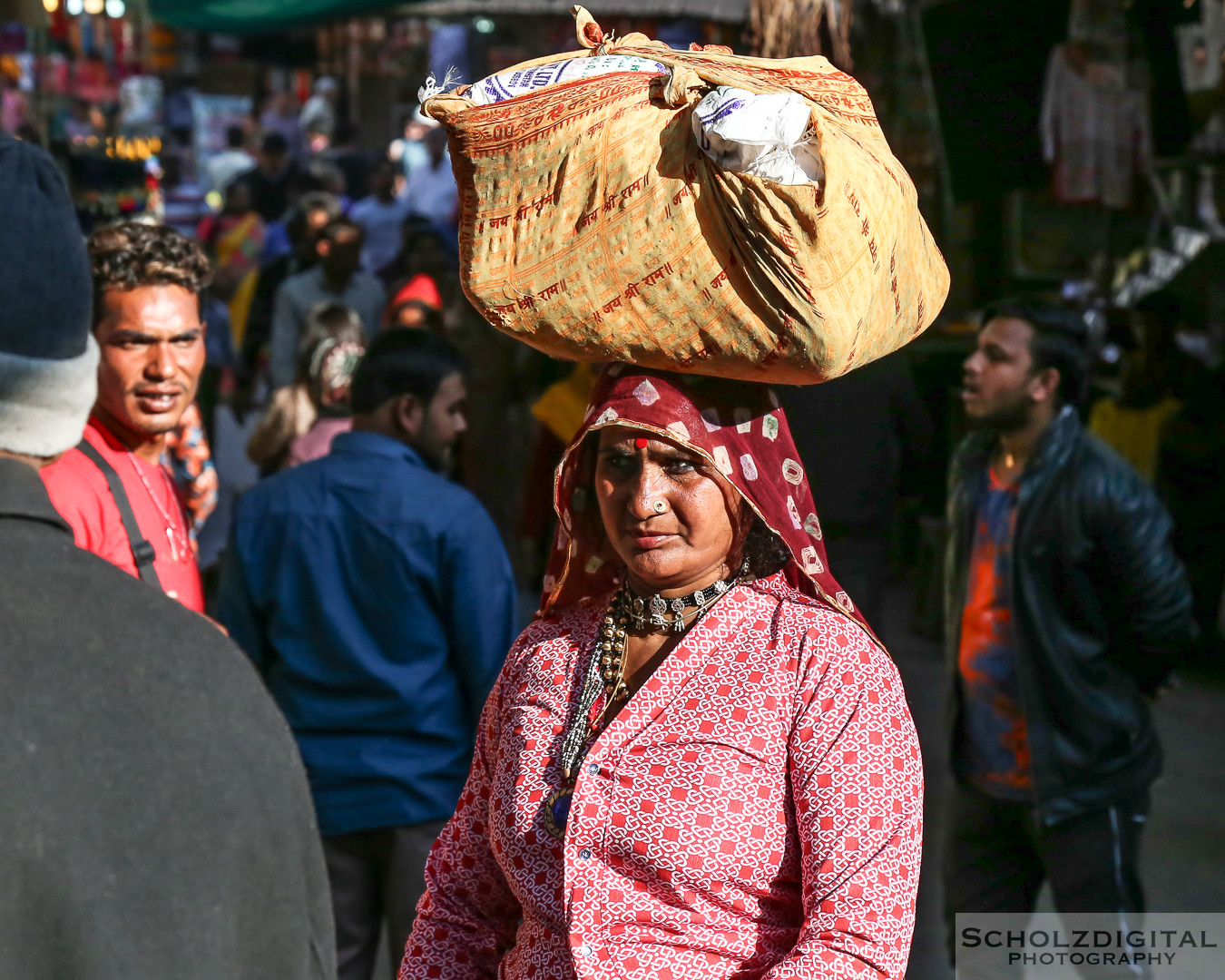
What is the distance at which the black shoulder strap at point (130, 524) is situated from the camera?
109 inches

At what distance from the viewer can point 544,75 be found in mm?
1937

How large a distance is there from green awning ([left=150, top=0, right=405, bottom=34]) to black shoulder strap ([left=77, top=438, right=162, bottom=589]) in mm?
4269

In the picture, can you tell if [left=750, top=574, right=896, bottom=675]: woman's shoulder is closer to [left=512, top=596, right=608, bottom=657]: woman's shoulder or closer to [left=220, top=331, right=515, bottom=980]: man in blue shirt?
[left=512, top=596, right=608, bottom=657]: woman's shoulder

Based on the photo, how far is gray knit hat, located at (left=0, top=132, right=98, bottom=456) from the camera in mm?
1170

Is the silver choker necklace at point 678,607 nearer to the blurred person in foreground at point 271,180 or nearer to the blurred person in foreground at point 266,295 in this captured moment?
the blurred person in foreground at point 266,295

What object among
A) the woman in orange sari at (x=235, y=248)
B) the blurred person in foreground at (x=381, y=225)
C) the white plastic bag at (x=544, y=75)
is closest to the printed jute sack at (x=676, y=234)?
the white plastic bag at (x=544, y=75)

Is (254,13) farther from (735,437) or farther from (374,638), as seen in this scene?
(735,437)

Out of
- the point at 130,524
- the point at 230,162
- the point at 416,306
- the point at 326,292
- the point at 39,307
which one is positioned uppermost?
the point at 39,307

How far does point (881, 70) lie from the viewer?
18.3ft

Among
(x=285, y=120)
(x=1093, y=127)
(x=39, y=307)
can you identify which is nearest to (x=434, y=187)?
(x=285, y=120)

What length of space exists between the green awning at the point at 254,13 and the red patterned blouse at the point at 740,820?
5408 millimetres

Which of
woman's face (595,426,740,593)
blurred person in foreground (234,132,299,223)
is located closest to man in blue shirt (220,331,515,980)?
woman's face (595,426,740,593)

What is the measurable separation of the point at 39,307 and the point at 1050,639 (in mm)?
2833

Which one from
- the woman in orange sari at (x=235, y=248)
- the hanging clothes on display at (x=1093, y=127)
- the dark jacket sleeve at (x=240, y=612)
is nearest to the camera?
the dark jacket sleeve at (x=240, y=612)
